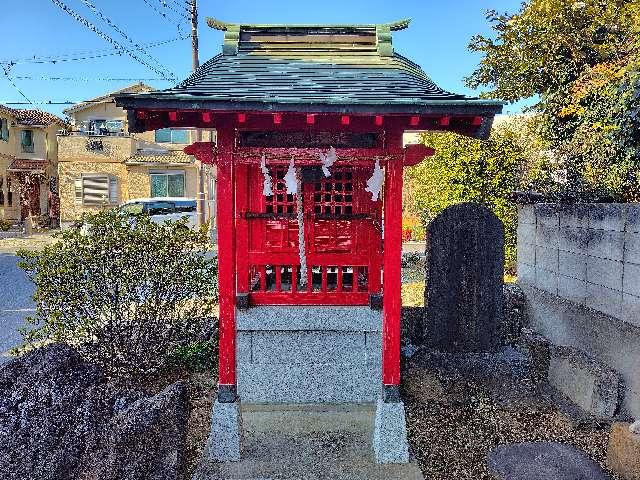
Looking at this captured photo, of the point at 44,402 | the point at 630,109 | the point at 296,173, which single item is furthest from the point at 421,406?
the point at 630,109

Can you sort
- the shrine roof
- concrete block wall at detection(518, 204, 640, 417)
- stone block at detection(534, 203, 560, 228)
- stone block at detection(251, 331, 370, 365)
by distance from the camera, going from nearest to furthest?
the shrine roof < stone block at detection(251, 331, 370, 365) < concrete block wall at detection(518, 204, 640, 417) < stone block at detection(534, 203, 560, 228)

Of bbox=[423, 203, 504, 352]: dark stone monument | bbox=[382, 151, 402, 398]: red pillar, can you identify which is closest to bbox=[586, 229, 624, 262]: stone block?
bbox=[423, 203, 504, 352]: dark stone monument

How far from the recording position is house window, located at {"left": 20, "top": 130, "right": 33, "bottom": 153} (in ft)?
102

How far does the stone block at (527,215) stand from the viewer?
8519mm

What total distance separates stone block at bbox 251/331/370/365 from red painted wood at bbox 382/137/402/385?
0.47 meters

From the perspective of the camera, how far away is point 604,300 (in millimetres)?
6449

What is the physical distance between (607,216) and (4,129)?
33.6 meters

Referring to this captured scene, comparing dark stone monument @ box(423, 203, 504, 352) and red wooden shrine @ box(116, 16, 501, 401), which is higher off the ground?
red wooden shrine @ box(116, 16, 501, 401)

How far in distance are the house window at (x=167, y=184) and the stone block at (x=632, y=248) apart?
25716 millimetres

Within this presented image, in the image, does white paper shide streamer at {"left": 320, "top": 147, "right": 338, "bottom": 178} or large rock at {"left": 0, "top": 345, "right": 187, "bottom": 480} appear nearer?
large rock at {"left": 0, "top": 345, "right": 187, "bottom": 480}

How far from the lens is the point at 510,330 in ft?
26.9

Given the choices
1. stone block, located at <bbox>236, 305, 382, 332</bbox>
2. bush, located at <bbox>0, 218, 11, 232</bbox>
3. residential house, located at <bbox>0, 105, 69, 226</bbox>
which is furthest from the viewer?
residential house, located at <bbox>0, 105, 69, 226</bbox>

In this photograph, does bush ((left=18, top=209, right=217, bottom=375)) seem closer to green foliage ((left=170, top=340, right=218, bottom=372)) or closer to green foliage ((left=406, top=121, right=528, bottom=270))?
green foliage ((left=170, top=340, right=218, bottom=372))

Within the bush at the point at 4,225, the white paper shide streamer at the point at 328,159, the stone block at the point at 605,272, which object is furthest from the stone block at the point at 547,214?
the bush at the point at 4,225
